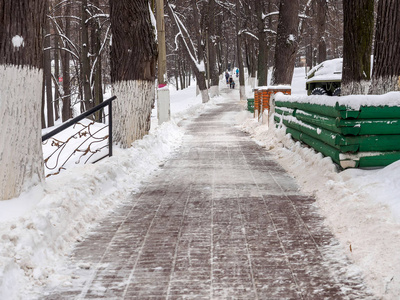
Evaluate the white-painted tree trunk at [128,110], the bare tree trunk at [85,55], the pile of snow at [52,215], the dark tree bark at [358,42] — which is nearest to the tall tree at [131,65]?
the white-painted tree trunk at [128,110]

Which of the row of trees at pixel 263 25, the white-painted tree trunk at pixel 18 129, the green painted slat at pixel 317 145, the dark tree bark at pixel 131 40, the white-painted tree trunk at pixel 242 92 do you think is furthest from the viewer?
the white-painted tree trunk at pixel 242 92

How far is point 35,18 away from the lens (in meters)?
→ 5.48

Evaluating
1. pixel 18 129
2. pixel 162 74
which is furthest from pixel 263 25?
pixel 18 129

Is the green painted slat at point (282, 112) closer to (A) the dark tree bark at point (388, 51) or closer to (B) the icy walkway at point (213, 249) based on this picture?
(A) the dark tree bark at point (388, 51)

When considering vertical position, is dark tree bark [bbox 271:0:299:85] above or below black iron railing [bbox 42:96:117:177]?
above

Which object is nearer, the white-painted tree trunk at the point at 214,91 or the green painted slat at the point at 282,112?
the green painted slat at the point at 282,112

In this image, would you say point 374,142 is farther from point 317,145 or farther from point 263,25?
point 263,25

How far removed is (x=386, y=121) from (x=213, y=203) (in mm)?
2558

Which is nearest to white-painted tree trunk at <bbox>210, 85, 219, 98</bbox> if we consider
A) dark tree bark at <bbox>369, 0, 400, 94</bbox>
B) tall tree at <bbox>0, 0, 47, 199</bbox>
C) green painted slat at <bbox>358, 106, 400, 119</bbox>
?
dark tree bark at <bbox>369, 0, 400, 94</bbox>

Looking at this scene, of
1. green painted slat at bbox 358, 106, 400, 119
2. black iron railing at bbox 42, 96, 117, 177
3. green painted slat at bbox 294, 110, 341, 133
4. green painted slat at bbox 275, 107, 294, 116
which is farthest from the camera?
green painted slat at bbox 275, 107, 294, 116

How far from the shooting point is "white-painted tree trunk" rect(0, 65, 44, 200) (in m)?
5.30

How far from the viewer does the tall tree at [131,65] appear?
381 inches

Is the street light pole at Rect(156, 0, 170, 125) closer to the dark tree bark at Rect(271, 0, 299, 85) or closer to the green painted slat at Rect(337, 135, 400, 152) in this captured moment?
the dark tree bark at Rect(271, 0, 299, 85)

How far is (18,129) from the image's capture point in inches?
212
